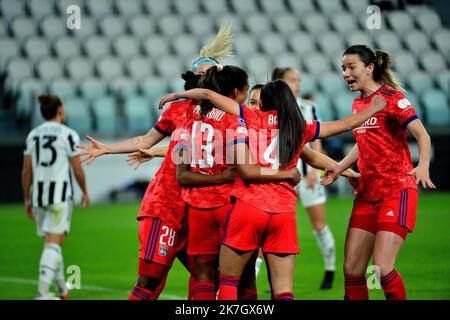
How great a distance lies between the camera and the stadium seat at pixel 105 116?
1866 cm

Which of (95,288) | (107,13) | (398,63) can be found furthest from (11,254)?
(398,63)

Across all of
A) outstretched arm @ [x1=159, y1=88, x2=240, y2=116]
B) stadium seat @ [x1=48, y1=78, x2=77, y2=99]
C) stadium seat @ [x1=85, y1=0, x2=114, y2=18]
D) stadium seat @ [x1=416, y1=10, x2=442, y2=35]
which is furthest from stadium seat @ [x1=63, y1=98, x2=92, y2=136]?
outstretched arm @ [x1=159, y1=88, x2=240, y2=116]

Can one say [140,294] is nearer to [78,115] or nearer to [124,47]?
[78,115]

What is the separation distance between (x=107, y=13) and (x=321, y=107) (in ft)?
22.1

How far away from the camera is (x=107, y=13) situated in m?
21.9

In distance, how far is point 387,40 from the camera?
880 inches

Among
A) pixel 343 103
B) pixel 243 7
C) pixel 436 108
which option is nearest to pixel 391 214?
pixel 343 103

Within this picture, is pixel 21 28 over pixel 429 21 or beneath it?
beneath

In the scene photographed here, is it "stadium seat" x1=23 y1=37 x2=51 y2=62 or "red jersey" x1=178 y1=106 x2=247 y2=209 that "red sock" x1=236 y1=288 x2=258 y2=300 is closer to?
"red jersey" x1=178 y1=106 x2=247 y2=209

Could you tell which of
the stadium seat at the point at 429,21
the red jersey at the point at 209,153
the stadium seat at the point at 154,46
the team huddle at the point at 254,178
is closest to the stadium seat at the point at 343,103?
the stadium seat at the point at 429,21

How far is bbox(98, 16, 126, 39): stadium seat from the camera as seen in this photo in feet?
70.3

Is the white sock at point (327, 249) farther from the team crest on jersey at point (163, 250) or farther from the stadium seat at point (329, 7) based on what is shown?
the stadium seat at point (329, 7)

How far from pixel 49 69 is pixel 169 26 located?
12.5 ft
